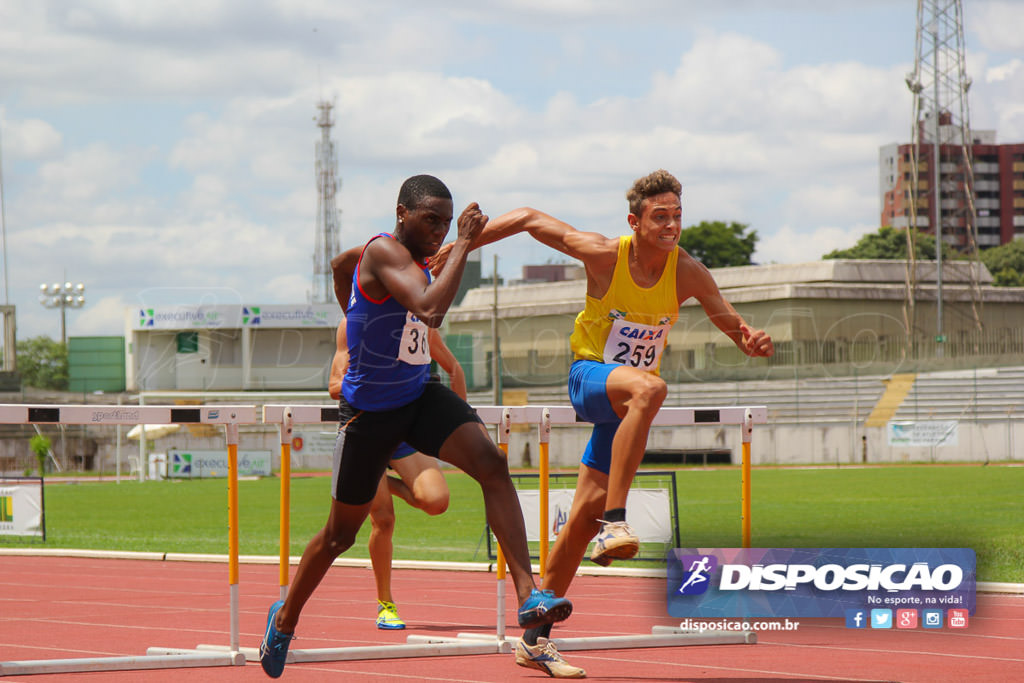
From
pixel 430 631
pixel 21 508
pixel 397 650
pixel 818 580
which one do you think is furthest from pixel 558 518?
pixel 21 508

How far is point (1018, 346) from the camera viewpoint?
54.0 meters

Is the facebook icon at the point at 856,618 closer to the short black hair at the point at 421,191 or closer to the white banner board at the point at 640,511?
the short black hair at the point at 421,191

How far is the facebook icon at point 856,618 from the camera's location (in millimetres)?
7289

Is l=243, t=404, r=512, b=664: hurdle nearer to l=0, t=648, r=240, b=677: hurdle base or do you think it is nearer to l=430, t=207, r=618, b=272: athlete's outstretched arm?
l=0, t=648, r=240, b=677: hurdle base

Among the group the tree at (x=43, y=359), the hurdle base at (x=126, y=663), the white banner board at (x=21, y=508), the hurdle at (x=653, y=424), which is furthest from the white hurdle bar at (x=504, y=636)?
the tree at (x=43, y=359)

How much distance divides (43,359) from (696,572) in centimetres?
10842

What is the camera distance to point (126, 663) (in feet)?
21.1

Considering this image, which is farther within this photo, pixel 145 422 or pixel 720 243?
pixel 720 243

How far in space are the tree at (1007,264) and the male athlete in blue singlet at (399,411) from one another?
107 metres

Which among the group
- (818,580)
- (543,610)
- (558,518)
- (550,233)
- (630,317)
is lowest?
(558,518)

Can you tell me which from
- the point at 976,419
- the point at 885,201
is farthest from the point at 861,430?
the point at 885,201

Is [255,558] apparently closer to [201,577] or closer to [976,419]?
[201,577]

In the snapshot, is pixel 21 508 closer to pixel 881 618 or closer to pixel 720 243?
pixel 881 618

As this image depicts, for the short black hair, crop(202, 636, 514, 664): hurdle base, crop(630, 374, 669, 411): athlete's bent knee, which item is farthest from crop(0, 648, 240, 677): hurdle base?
the short black hair
